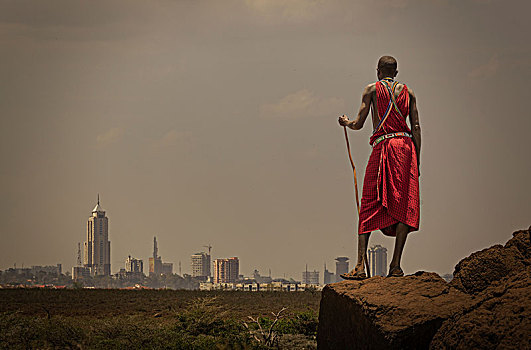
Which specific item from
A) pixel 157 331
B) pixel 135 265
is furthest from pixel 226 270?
pixel 157 331

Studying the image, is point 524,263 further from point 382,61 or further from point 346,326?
point 382,61

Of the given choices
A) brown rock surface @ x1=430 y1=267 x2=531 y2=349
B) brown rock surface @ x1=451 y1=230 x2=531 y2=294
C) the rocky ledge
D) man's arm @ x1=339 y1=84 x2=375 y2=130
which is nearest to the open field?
the rocky ledge

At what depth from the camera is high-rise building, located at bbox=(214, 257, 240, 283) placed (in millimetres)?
64231

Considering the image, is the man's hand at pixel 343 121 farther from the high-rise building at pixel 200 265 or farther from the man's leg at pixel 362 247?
the high-rise building at pixel 200 265

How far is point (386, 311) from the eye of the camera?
619 cm

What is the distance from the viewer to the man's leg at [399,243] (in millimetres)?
7887

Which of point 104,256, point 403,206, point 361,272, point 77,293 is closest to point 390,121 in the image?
point 403,206

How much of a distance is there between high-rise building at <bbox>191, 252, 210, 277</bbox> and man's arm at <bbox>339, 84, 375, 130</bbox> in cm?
7838

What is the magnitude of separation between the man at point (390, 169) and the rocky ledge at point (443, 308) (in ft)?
2.15

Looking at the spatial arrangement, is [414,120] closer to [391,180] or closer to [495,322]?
[391,180]

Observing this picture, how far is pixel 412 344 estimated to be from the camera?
5867 mm

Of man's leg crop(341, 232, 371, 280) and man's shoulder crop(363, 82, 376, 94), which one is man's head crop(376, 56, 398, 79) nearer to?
man's shoulder crop(363, 82, 376, 94)

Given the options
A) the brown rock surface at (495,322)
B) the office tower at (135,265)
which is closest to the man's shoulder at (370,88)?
the brown rock surface at (495,322)

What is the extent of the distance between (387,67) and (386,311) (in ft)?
11.0
